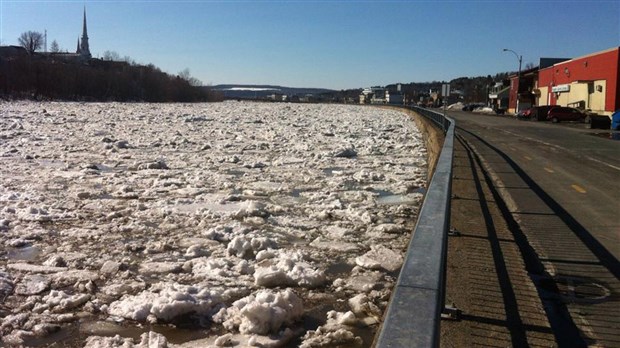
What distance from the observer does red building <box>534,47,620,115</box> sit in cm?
4762

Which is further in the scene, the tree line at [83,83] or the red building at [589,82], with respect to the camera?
the tree line at [83,83]

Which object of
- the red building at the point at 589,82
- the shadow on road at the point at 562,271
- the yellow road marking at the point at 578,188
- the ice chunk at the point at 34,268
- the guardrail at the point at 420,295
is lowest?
the ice chunk at the point at 34,268

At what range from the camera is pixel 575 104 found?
2286 inches

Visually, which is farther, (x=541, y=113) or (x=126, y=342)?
(x=541, y=113)

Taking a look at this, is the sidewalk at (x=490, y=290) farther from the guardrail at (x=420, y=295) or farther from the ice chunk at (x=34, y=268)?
the ice chunk at (x=34, y=268)

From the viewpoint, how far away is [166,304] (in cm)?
504

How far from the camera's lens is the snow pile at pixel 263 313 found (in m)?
4.70

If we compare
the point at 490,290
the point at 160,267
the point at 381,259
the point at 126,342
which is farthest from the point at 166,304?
the point at 490,290

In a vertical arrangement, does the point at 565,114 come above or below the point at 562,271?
above

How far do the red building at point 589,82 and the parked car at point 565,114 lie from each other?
6.64ft

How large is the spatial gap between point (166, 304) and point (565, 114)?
5153 centimetres

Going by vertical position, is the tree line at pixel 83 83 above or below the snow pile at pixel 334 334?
above

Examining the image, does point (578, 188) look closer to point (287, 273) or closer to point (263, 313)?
point (287, 273)

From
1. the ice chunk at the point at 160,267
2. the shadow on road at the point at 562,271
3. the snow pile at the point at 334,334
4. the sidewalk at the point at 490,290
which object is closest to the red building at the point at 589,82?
the shadow on road at the point at 562,271
